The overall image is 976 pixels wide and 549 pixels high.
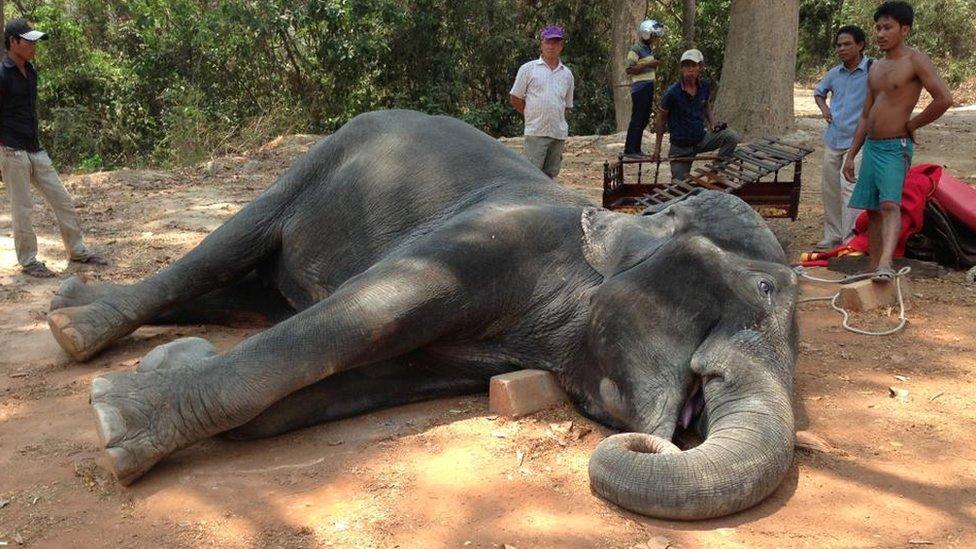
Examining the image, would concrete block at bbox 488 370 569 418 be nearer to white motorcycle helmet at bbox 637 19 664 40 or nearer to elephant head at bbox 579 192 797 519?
elephant head at bbox 579 192 797 519

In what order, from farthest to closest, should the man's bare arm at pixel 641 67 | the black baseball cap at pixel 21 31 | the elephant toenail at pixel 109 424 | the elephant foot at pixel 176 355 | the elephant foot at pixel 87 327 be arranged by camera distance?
the man's bare arm at pixel 641 67 < the black baseball cap at pixel 21 31 < the elephant foot at pixel 87 327 < the elephant foot at pixel 176 355 < the elephant toenail at pixel 109 424

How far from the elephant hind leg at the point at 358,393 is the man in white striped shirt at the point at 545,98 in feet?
14.0

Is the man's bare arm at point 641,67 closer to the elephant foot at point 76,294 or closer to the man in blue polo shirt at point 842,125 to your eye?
the man in blue polo shirt at point 842,125

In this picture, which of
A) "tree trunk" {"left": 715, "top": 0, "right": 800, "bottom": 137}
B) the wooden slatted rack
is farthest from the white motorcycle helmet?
the wooden slatted rack

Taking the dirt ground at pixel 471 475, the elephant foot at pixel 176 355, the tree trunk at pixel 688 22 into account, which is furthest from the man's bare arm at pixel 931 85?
the tree trunk at pixel 688 22

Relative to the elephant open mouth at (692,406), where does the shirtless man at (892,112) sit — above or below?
above

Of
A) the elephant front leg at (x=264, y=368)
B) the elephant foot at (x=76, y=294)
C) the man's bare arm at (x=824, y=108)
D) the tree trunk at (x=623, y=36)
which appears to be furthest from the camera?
the tree trunk at (x=623, y=36)

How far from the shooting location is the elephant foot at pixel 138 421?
3.21 m

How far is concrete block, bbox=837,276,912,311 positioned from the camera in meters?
5.30

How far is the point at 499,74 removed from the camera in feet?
57.5

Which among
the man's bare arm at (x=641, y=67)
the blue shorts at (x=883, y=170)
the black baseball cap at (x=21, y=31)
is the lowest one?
the blue shorts at (x=883, y=170)

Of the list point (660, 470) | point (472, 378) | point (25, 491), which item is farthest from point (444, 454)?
point (25, 491)

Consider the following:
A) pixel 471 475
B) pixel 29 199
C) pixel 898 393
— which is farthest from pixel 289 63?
pixel 471 475

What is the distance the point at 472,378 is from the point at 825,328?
2167 millimetres
